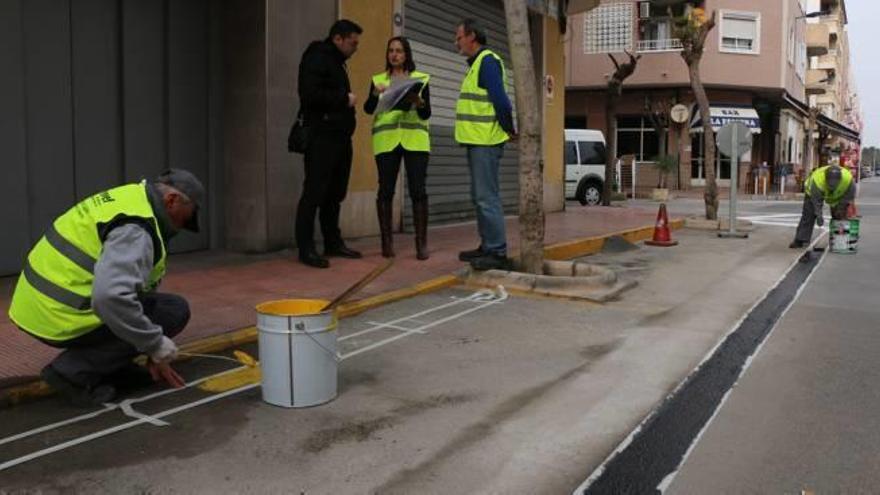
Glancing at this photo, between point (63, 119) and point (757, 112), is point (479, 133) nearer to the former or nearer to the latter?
point (63, 119)

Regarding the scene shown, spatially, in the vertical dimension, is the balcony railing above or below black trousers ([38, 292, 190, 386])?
above

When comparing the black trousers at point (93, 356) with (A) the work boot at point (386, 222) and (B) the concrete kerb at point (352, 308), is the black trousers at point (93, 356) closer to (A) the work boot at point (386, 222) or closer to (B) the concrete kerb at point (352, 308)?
(B) the concrete kerb at point (352, 308)

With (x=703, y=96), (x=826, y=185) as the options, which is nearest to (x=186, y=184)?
(x=826, y=185)

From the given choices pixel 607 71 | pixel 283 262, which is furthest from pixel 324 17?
pixel 607 71

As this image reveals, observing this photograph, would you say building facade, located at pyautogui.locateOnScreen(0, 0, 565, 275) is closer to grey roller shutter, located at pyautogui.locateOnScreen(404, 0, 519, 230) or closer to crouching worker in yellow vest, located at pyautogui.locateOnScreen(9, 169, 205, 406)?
grey roller shutter, located at pyautogui.locateOnScreen(404, 0, 519, 230)

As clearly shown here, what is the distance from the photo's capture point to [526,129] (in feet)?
25.2

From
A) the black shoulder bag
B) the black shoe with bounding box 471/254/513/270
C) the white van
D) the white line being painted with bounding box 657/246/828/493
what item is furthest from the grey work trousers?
the white van

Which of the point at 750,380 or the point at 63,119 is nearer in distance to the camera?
the point at 750,380

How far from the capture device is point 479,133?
25.7 ft

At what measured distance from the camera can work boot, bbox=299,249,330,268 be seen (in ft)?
25.7

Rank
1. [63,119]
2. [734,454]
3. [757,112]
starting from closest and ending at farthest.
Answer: [734,454] → [63,119] → [757,112]

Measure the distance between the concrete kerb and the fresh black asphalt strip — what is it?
A: 8.76 feet

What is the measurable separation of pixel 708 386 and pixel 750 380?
351 mm

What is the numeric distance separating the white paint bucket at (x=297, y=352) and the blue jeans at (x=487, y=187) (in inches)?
145
